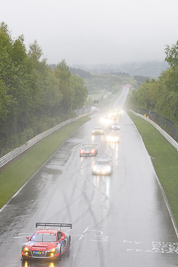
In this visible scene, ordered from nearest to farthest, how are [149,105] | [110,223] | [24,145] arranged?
[110,223]
[24,145]
[149,105]

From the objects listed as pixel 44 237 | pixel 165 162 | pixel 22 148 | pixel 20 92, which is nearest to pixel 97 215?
pixel 44 237

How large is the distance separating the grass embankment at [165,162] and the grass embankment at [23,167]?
14020 millimetres

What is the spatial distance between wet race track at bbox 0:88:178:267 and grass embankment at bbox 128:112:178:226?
3.07 ft

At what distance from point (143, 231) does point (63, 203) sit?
29.9 ft

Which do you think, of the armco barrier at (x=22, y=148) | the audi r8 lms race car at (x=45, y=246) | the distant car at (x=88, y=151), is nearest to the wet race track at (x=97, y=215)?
the audi r8 lms race car at (x=45, y=246)

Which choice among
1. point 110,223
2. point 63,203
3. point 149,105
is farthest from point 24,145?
point 149,105

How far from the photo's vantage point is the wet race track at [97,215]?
Answer: 75.3 ft

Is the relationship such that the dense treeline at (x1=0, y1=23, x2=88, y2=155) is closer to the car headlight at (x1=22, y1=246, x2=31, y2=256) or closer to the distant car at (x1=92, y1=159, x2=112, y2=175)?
the distant car at (x1=92, y1=159, x2=112, y2=175)

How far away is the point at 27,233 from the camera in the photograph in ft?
89.3

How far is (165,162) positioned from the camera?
2141 inches

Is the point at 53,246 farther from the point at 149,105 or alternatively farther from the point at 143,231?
the point at 149,105

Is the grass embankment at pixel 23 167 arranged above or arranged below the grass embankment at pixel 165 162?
below

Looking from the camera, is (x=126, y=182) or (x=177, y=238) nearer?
(x=177, y=238)

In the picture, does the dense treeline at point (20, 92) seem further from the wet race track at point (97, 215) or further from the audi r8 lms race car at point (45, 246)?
the audi r8 lms race car at point (45, 246)
